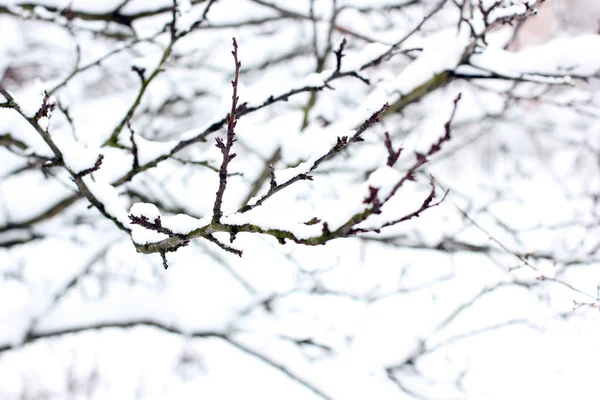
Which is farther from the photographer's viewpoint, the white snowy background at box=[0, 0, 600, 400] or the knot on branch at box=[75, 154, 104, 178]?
the white snowy background at box=[0, 0, 600, 400]

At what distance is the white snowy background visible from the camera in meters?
2.07

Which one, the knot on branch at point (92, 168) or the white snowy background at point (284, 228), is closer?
the knot on branch at point (92, 168)

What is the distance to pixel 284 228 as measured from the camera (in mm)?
965

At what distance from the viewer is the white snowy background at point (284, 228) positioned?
2074mm

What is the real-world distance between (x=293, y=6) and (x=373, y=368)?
2.74 meters

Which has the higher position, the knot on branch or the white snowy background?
the white snowy background

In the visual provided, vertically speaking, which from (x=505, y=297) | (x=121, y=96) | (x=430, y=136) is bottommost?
(x=430, y=136)

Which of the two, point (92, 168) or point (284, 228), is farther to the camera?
point (92, 168)

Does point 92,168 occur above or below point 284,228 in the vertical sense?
above

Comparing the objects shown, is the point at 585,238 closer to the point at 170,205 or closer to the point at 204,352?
the point at 170,205

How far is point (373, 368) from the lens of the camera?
2994 millimetres

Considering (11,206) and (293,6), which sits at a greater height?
(293,6)

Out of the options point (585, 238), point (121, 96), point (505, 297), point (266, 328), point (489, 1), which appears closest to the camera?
point (489, 1)

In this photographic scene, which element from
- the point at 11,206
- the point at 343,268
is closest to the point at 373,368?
the point at 343,268
